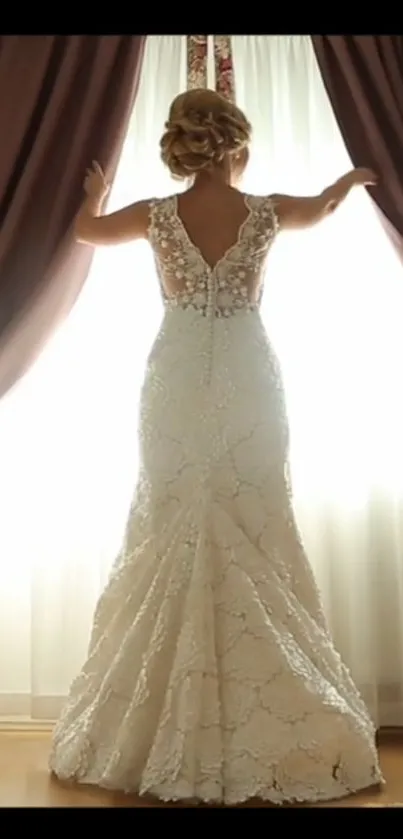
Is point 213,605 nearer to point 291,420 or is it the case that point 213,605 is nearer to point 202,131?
point 291,420

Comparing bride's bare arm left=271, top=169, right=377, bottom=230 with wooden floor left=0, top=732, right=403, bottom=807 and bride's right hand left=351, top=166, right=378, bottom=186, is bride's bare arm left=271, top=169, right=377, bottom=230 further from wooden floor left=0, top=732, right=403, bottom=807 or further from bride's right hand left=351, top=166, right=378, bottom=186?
wooden floor left=0, top=732, right=403, bottom=807

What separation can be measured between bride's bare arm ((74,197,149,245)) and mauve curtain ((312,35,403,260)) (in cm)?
57

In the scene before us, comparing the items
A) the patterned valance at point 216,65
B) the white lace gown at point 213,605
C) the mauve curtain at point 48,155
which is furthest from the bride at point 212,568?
the patterned valance at point 216,65

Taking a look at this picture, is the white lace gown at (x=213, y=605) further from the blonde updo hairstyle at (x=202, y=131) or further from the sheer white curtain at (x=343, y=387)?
the sheer white curtain at (x=343, y=387)

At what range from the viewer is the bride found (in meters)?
1.92

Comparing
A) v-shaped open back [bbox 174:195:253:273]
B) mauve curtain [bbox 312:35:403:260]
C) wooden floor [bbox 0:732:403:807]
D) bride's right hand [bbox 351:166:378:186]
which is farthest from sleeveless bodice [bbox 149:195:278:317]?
wooden floor [bbox 0:732:403:807]

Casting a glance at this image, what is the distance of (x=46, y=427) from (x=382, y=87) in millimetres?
1185

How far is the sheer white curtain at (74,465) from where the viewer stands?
2.59m

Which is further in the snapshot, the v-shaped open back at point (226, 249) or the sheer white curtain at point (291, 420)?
the sheer white curtain at point (291, 420)

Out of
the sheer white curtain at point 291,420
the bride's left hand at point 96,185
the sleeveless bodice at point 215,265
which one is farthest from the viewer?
the sheer white curtain at point 291,420

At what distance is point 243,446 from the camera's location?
2115mm

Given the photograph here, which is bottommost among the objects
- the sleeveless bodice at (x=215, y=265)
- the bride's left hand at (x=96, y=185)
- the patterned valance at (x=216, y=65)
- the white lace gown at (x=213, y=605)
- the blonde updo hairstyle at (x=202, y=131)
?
the white lace gown at (x=213, y=605)

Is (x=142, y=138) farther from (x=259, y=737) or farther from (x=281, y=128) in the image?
(x=259, y=737)
